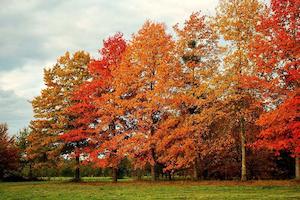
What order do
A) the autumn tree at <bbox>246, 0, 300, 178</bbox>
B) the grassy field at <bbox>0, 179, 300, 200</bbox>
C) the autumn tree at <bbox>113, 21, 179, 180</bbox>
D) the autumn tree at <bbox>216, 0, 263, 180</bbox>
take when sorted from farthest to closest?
the autumn tree at <bbox>113, 21, 179, 180</bbox> < the autumn tree at <bbox>216, 0, 263, 180</bbox> < the autumn tree at <bbox>246, 0, 300, 178</bbox> < the grassy field at <bbox>0, 179, 300, 200</bbox>

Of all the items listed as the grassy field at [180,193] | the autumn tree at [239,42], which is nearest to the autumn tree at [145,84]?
the autumn tree at [239,42]

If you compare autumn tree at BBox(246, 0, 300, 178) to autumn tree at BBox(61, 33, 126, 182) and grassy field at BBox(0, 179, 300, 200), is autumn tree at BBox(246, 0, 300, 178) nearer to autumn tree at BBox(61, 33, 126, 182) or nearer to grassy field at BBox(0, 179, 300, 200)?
grassy field at BBox(0, 179, 300, 200)

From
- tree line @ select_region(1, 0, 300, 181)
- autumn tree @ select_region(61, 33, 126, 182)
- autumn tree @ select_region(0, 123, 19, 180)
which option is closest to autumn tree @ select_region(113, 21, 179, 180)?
tree line @ select_region(1, 0, 300, 181)

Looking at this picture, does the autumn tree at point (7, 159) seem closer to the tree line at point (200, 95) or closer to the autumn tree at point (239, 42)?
the tree line at point (200, 95)

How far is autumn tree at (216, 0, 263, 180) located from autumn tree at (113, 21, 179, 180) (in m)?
4.44

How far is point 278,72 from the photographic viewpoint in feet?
86.3

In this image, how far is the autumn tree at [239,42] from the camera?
2886 cm

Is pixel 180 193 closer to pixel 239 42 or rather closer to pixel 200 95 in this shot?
pixel 200 95

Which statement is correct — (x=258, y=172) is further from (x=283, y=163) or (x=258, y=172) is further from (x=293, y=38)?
(x=293, y=38)

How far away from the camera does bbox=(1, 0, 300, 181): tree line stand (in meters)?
26.0

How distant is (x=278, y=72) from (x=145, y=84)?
10.9m

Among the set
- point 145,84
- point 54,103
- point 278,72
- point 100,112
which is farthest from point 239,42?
point 54,103

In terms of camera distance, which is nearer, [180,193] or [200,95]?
[180,193]

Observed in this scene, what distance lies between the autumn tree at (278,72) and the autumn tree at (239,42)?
5.21 ft
